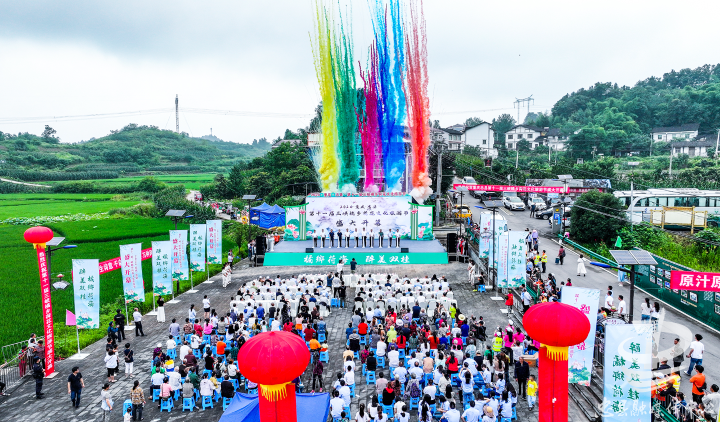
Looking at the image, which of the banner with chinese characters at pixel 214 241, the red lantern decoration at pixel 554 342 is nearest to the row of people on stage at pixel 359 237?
the banner with chinese characters at pixel 214 241

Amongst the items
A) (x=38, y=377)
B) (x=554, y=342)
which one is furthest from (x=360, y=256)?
(x=554, y=342)

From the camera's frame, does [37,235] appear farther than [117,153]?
No

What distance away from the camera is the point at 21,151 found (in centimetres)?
6519

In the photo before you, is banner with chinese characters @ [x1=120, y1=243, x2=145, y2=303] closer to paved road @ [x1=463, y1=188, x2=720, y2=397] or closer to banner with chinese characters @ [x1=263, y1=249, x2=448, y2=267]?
banner with chinese characters @ [x1=263, y1=249, x2=448, y2=267]

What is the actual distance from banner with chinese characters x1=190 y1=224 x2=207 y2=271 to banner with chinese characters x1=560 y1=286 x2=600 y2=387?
15160mm

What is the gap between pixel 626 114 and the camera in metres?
66.4

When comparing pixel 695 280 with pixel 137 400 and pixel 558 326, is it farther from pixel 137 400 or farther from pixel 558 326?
pixel 137 400

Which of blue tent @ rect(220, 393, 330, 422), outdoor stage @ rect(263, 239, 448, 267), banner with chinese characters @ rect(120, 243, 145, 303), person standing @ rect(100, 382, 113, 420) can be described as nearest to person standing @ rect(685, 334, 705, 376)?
blue tent @ rect(220, 393, 330, 422)

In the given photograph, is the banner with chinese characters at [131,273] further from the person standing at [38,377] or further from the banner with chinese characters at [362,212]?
the banner with chinese characters at [362,212]

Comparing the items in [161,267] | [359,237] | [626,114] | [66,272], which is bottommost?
[66,272]

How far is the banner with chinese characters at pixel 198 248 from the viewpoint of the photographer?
2011 cm

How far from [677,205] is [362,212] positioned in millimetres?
18722

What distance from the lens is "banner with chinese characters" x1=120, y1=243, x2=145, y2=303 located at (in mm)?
15141

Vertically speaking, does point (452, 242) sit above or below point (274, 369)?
below
